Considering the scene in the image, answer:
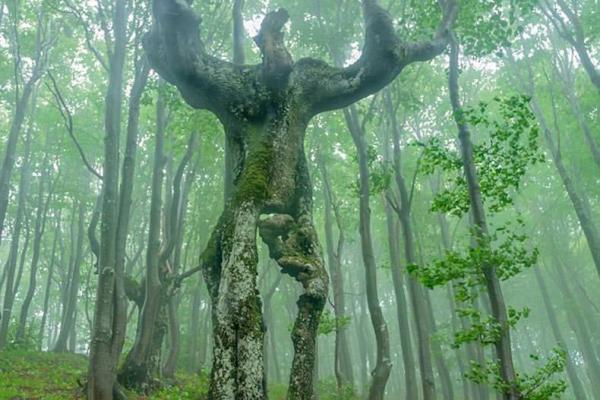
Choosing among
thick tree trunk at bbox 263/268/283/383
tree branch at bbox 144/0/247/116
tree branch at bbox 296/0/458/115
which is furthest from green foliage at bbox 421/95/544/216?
thick tree trunk at bbox 263/268/283/383

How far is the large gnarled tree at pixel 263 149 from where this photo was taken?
612 cm

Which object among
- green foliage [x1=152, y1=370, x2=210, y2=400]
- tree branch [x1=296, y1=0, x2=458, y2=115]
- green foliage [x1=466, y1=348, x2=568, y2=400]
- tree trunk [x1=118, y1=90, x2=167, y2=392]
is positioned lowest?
green foliage [x1=466, y1=348, x2=568, y2=400]

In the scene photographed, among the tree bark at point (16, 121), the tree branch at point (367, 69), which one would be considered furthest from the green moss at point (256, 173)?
the tree bark at point (16, 121)

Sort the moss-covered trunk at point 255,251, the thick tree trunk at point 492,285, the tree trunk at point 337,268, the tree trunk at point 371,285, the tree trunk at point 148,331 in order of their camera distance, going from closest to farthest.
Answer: the moss-covered trunk at point 255,251 < the thick tree trunk at point 492,285 < the tree trunk at point 371,285 < the tree trunk at point 148,331 < the tree trunk at point 337,268

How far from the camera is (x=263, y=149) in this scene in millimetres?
7719

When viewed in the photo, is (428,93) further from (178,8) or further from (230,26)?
(178,8)

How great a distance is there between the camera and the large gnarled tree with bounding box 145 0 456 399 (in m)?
6.12

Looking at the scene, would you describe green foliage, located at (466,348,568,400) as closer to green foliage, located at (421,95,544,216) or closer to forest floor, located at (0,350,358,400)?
green foliage, located at (421,95,544,216)

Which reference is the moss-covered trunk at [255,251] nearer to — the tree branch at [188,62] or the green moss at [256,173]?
the green moss at [256,173]

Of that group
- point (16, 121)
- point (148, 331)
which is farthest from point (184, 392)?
point (16, 121)

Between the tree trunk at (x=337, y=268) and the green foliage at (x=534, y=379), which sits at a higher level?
the tree trunk at (x=337, y=268)

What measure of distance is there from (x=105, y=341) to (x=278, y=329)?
39553 mm

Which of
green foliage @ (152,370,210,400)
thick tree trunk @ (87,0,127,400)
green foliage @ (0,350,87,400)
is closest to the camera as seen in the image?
thick tree trunk @ (87,0,127,400)

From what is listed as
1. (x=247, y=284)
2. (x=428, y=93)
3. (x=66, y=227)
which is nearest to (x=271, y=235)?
(x=247, y=284)
